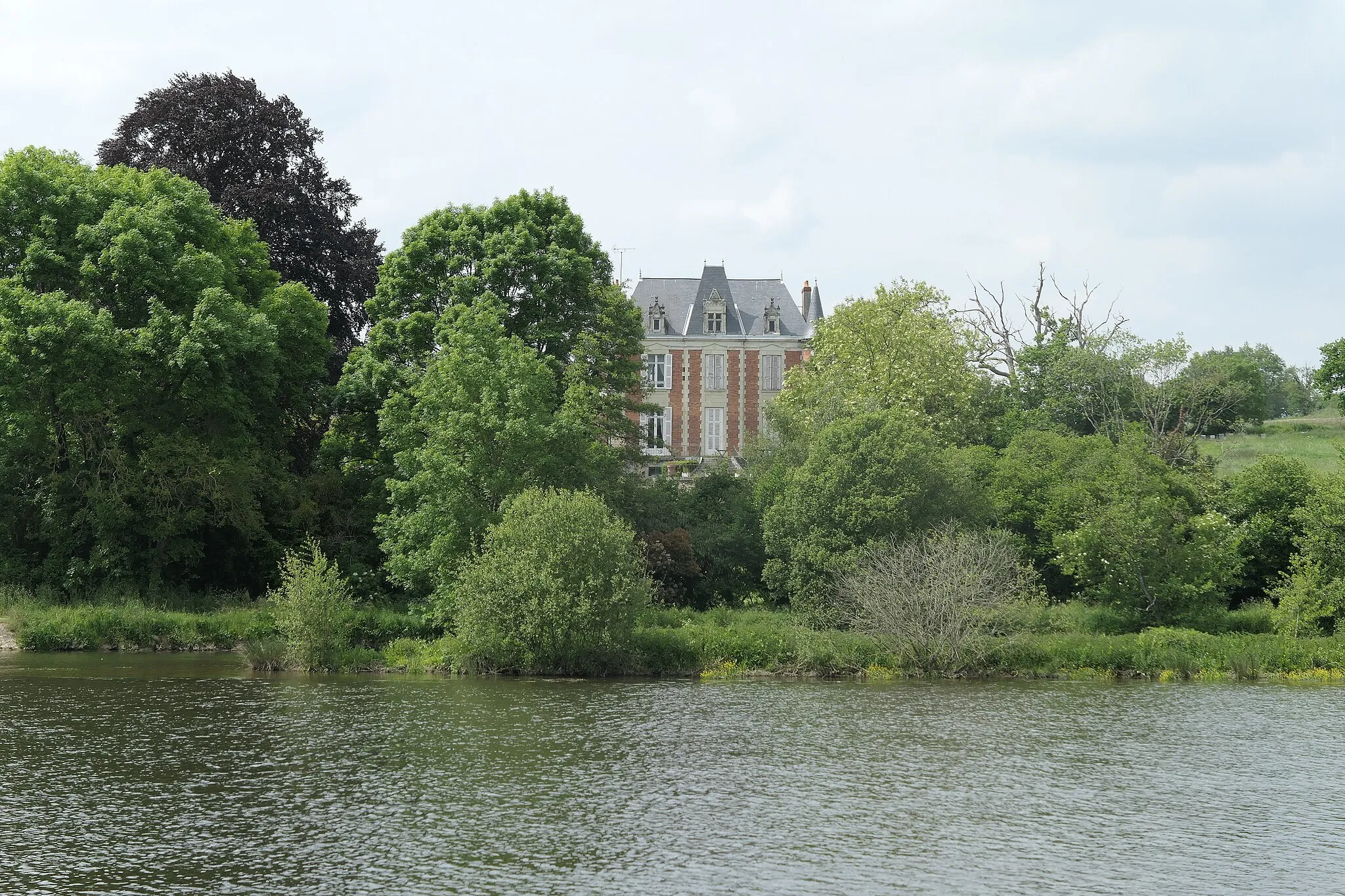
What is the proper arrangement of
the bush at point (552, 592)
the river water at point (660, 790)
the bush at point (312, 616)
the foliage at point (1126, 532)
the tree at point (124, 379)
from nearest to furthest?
the river water at point (660, 790)
the bush at point (552, 592)
the bush at point (312, 616)
the tree at point (124, 379)
the foliage at point (1126, 532)

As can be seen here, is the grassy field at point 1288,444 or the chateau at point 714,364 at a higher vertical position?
the chateau at point 714,364

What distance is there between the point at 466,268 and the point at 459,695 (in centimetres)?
1756

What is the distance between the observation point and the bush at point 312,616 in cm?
3334

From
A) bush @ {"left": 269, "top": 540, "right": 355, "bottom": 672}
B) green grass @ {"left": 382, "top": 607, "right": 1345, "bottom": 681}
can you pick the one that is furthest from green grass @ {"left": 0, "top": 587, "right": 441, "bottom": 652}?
bush @ {"left": 269, "top": 540, "right": 355, "bottom": 672}

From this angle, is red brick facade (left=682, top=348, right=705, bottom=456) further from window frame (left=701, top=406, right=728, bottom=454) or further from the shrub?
the shrub

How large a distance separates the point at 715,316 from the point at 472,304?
36039mm

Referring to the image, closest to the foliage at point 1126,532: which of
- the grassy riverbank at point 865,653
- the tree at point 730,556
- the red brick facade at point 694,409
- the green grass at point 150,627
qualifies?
the grassy riverbank at point 865,653

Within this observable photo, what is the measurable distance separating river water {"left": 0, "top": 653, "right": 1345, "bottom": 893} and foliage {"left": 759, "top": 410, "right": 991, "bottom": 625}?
7.13 m

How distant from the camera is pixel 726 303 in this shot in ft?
251

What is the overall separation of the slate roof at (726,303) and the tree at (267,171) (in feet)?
95.7

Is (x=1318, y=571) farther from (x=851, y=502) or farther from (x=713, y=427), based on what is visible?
(x=713, y=427)

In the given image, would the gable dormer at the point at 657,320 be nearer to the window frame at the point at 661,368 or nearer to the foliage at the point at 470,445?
the window frame at the point at 661,368

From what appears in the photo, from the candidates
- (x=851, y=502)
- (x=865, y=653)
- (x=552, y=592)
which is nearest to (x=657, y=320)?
(x=851, y=502)

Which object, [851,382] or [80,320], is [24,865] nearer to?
[80,320]
